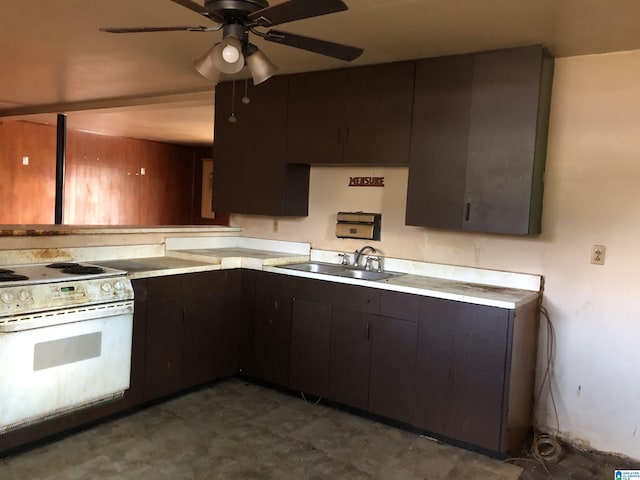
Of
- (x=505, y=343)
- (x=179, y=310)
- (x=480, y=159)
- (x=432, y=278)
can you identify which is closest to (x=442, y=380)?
(x=505, y=343)

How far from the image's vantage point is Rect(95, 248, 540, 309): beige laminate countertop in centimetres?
278

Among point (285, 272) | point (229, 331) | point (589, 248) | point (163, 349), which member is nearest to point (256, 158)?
point (285, 272)

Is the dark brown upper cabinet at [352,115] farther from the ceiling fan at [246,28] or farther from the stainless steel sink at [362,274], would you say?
the ceiling fan at [246,28]

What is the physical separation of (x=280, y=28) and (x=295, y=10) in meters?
1.12

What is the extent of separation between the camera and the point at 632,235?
2797mm

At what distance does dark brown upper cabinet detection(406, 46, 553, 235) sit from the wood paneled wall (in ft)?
20.0

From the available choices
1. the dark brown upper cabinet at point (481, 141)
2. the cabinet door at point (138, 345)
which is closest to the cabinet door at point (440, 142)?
the dark brown upper cabinet at point (481, 141)

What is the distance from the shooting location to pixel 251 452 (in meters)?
2.69

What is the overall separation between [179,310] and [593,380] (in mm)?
2530

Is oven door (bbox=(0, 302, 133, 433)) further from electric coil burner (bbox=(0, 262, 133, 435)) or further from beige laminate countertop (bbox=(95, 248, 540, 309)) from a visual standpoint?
beige laminate countertop (bbox=(95, 248, 540, 309))

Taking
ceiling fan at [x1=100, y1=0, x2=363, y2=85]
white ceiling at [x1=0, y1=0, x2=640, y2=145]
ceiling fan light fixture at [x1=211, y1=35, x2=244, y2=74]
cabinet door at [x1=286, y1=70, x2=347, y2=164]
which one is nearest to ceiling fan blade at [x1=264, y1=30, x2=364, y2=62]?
ceiling fan at [x1=100, y1=0, x2=363, y2=85]

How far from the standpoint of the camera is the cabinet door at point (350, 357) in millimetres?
3113

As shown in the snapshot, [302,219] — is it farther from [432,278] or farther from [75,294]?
[75,294]

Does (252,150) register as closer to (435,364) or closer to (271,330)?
(271,330)
